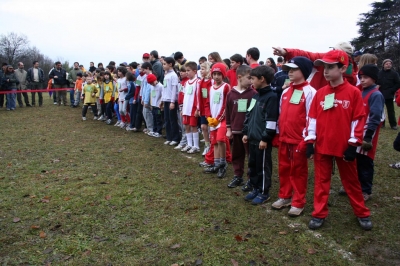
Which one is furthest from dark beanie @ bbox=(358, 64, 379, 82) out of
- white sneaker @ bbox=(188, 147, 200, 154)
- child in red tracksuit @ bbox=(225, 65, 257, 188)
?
white sneaker @ bbox=(188, 147, 200, 154)

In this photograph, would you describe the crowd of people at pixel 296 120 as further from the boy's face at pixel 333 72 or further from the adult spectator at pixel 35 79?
the adult spectator at pixel 35 79

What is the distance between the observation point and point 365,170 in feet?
16.4

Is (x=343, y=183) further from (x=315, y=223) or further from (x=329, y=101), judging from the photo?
(x=329, y=101)

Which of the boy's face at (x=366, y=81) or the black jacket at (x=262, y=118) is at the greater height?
the boy's face at (x=366, y=81)

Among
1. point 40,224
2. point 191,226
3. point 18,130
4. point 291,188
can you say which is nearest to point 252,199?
point 291,188

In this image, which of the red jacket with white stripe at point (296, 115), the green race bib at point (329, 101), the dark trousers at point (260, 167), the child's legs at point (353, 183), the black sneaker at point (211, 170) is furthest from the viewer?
the black sneaker at point (211, 170)

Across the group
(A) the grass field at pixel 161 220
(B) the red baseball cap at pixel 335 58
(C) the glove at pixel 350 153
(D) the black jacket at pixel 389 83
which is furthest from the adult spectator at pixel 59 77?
(C) the glove at pixel 350 153

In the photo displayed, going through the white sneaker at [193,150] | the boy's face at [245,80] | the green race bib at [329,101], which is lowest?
the white sneaker at [193,150]

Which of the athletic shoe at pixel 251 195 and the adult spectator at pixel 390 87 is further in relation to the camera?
the adult spectator at pixel 390 87

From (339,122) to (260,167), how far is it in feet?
5.08

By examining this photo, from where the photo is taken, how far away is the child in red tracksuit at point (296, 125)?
174 inches

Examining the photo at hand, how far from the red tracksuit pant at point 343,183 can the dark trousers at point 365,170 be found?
989 millimetres

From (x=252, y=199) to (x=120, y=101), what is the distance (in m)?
8.23

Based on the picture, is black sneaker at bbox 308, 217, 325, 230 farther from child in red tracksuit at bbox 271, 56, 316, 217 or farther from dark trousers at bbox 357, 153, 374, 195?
dark trousers at bbox 357, 153, 374, 195
